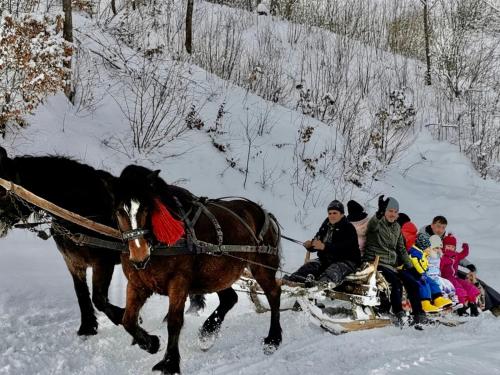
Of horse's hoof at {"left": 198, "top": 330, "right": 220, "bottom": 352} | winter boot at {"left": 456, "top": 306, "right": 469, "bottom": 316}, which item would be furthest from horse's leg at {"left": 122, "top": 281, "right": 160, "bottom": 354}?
winter boot at {"left": 456, "top": 306, "right": 469, "bottom": 316}

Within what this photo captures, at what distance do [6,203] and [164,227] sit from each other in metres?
1.63

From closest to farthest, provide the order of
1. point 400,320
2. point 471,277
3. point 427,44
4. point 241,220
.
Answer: point 241,220 → point 400,320 → point 471,277 → point 427,44

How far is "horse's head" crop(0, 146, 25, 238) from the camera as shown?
4.42 m

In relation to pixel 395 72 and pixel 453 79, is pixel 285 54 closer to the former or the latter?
pixel 395 72

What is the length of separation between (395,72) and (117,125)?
978 cm

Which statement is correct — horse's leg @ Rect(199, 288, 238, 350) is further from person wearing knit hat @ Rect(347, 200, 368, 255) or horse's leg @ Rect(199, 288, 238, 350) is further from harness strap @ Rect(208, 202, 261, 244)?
person wearing knit hat @ Rect(347, 200, 368, 255)

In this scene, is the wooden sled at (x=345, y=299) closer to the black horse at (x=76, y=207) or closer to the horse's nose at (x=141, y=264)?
the black horse at (x=76, y=207)

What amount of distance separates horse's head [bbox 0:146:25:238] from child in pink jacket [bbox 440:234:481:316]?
16.5 feet

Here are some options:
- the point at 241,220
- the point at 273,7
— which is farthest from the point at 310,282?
the point at 273,7

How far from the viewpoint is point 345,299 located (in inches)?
221

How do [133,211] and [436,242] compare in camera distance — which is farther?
[436,242]

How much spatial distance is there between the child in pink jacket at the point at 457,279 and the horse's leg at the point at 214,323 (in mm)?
2915

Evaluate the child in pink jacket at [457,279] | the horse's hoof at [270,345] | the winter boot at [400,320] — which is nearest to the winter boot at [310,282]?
the horse's hoof at [270,345]

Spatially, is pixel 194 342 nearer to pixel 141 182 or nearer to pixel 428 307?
pixel 141 182
